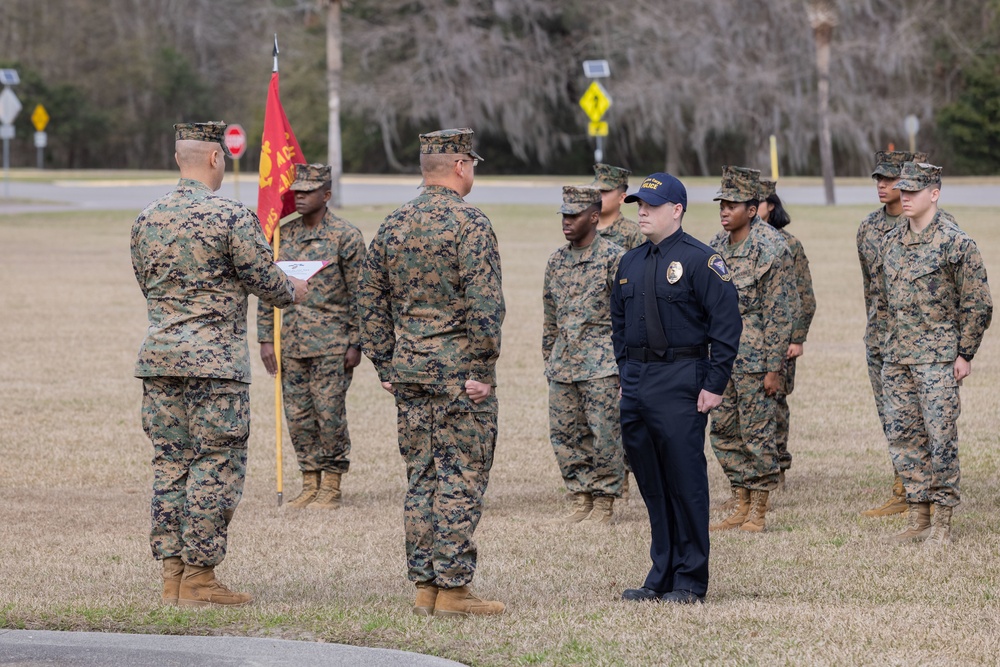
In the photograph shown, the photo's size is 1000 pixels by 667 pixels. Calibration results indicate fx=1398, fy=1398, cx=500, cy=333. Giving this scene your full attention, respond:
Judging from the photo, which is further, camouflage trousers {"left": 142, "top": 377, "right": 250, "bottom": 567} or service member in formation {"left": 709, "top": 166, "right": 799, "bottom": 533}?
service member in formation {"left": 709, "top": 166, "right": 799, "bottom": 533}

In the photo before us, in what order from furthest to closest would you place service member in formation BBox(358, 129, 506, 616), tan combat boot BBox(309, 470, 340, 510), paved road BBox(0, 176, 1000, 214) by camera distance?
paved road BBox(0, 176, 1000, 214)
tan combat boot BBox(309, 470, 340, 510)
service member in formation BBox(358, 129, 506, 616)

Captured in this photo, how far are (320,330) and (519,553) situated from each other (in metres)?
2.35

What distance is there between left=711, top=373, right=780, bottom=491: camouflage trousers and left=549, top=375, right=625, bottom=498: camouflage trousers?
66cm

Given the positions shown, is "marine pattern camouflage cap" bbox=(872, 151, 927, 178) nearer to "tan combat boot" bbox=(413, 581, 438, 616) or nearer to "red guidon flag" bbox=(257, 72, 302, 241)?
"red guidon flag" bbox=(257, 72, 302, 241)

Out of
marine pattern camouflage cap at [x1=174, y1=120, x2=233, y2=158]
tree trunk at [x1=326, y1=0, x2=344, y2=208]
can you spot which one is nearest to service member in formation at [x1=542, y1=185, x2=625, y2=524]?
marine pattern camouflage cap at [x1=174, y1=120, x2=233, y2=158]

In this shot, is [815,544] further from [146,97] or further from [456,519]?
[146,97]

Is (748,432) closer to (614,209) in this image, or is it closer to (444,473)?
(614,209)

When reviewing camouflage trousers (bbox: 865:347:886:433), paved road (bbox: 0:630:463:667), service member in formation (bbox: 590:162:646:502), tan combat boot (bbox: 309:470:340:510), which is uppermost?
service member in formation (bbox: 590:162:646:502)

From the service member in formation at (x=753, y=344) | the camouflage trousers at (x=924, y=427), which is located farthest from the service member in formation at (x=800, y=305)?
the camouflage trousers at (x=924, y=427)

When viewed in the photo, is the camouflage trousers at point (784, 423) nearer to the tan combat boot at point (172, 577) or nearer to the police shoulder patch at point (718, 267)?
the police shoulder patch at point (718, 267)

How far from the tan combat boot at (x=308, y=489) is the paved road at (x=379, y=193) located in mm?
30912

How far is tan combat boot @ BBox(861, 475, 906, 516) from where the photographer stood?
9.07m

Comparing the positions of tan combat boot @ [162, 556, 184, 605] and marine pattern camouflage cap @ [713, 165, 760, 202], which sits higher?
marine pattern camouflage cap @ [713, 165, 760, 202]

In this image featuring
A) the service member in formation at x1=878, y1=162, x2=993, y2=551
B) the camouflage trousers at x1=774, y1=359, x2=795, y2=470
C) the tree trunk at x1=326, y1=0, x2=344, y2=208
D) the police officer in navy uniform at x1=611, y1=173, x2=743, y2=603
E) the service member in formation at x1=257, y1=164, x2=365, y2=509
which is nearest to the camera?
the police officer in navy uniform at x1=611, y1=173, x2=743, y2=603
